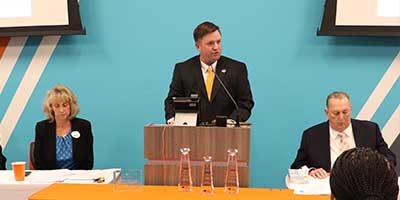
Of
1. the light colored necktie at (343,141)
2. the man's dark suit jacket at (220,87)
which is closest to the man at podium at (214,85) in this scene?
the man's dark suit jacket at (220,87)

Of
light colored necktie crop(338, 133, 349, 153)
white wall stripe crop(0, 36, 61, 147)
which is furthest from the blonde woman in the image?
light colored necktie crop(338, 133, 349, 153)

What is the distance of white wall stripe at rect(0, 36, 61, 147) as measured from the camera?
14.2 feet

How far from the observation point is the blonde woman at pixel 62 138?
3441 millimetres

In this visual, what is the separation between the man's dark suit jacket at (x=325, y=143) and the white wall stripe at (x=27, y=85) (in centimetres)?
234

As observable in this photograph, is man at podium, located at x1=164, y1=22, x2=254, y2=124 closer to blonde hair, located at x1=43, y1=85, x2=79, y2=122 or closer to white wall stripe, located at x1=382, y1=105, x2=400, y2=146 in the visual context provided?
blonde hair, located at x1=43, y1=85, x2=79, y2=122

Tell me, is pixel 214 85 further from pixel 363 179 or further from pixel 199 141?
pixel 363 179

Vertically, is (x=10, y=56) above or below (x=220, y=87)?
above

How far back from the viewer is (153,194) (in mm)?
2357

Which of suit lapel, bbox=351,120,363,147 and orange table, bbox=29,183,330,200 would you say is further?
suit lapel, bbox=351,120,363,147

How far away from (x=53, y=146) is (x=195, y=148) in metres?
1.38

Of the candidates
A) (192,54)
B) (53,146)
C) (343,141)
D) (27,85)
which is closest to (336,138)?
(343,141)

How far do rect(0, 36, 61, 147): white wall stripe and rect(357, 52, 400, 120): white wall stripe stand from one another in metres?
2.60

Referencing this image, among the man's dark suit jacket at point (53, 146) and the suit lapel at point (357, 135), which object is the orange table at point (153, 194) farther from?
the man's dark suit jacket at point (53, 146)

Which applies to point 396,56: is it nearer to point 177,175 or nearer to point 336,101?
point 336,101
